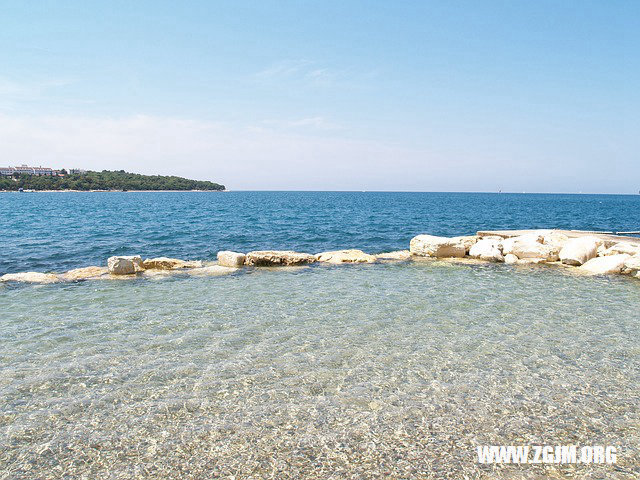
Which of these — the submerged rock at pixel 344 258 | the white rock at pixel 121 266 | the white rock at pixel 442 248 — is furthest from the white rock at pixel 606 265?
the white rock at pixel 121 266

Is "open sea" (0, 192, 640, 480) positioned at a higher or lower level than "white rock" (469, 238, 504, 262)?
lower

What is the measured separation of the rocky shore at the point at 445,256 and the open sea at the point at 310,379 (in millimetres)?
1840

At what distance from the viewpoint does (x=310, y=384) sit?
628 cm

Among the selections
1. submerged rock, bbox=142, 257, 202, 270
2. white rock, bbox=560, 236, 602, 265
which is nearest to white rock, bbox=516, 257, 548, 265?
white rock, bbox=560, 236, 602, 265

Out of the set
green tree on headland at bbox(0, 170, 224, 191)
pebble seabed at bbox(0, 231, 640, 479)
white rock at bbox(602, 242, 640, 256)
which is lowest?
pebble seabed at bbox(0, 231, 640, 479)

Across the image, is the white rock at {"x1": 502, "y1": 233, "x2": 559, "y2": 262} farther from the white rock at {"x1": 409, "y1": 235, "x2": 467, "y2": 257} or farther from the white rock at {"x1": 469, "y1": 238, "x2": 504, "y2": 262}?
the white rock at {"x1": 409, "y1": 235, "x2": 467, "y2": 257}

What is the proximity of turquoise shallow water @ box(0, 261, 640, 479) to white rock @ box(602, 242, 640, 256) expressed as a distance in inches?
270

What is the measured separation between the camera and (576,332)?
342 inches

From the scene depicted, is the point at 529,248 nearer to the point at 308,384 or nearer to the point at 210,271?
the point at 210,271

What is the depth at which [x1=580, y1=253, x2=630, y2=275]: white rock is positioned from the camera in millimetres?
15195

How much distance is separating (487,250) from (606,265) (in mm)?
4439

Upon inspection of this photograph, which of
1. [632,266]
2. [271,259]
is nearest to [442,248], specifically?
[632,266]

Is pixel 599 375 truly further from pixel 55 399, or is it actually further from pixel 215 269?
pixel 215 269

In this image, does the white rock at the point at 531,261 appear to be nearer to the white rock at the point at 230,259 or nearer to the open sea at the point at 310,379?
the open sea at the point at 310,379
